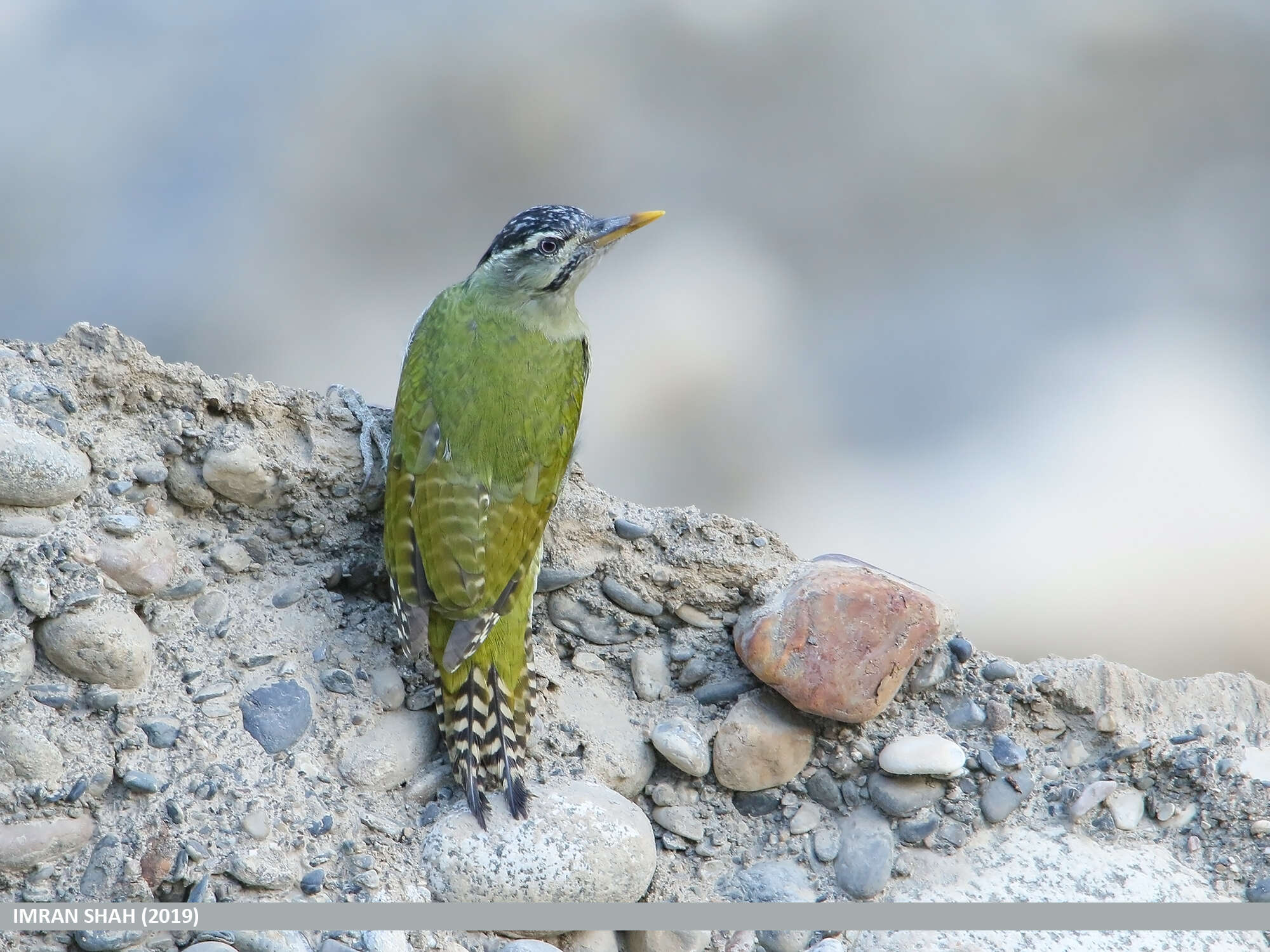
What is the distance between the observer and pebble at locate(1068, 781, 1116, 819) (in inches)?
85.6

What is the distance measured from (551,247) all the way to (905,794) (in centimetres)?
140

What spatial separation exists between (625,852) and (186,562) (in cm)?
100

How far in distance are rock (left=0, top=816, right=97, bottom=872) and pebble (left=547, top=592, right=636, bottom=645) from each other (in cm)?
96

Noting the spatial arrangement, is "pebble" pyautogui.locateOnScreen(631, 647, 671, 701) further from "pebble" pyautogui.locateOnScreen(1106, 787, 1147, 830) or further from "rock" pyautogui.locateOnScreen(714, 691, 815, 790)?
"pebble" pyautogui.locateOnScreen(1106, 787, 1147, 830)

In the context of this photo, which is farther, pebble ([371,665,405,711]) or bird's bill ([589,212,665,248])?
bird's bill ([589,212,665,248])

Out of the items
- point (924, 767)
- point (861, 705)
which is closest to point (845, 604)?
point (861, 705)

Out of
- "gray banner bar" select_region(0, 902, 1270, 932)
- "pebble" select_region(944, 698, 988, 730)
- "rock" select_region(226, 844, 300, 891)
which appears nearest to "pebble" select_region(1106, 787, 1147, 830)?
"gray banner bar" select_region(0, 902, 1270, 932)

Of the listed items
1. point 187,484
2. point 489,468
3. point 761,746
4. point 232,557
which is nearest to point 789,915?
point 761,746

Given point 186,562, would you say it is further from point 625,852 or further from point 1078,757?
point 1078,757

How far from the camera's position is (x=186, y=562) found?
2.18 metres

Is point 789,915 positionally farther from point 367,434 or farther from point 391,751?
point 367,434

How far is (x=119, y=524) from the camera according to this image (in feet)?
6.73

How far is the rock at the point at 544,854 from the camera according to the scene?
1990 mm

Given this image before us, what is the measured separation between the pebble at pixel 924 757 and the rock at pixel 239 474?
4.36ft
